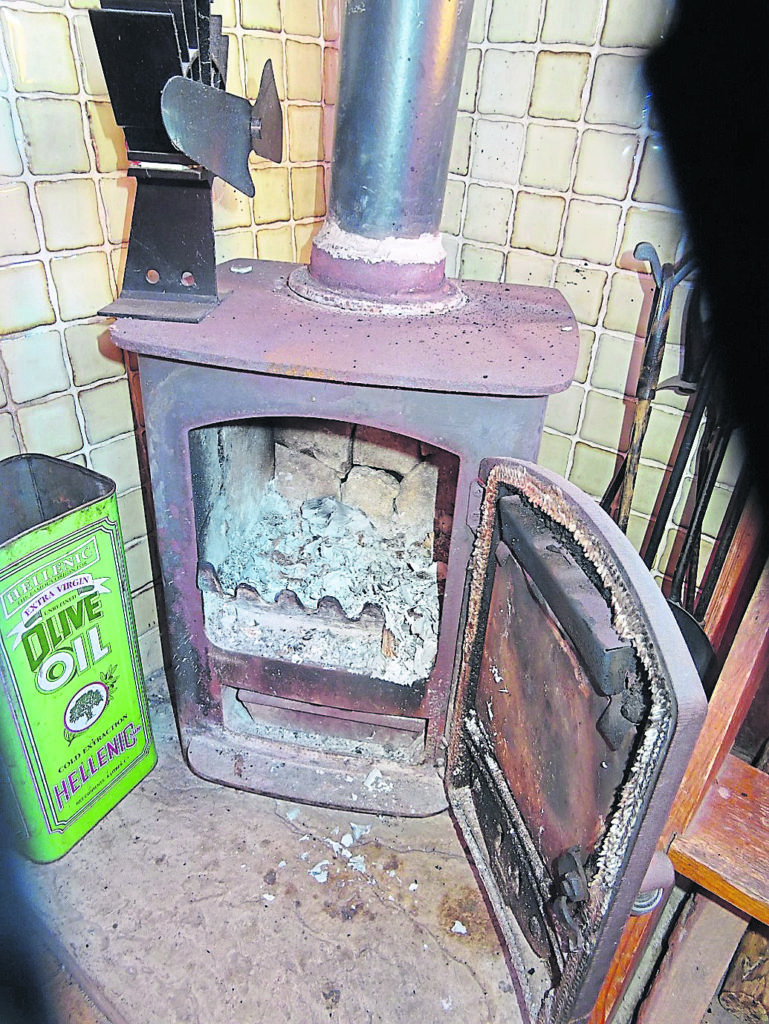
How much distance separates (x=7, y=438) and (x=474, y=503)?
72cm

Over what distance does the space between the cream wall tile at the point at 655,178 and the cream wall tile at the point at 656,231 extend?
19mm

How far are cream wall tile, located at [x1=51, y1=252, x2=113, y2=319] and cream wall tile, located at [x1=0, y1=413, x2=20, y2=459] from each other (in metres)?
0.18

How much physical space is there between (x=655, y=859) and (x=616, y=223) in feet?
3.22

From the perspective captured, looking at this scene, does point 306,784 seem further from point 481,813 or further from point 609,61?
point 609,61

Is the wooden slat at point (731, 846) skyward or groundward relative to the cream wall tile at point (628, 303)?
groundward

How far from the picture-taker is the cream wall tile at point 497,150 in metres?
1.24

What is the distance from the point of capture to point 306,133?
1330mm

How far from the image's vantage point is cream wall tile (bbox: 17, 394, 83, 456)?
1093 millimetres

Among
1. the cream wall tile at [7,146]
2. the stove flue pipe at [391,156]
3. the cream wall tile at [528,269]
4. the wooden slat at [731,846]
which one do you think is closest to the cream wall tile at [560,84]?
the cream wall tile at [528,269]

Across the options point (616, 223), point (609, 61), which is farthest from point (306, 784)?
point (609, 61)

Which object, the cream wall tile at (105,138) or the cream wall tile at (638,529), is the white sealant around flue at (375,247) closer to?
the cream wall tile at (105,138)

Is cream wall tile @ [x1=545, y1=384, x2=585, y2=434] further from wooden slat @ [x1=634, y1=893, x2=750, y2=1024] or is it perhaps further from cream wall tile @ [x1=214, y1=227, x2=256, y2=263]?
wooden slat @ [x1=634, y1=893, x2=750, y2=1024]

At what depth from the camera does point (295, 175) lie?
52.7 inches

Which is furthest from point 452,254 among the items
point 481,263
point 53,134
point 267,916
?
point 267,916
